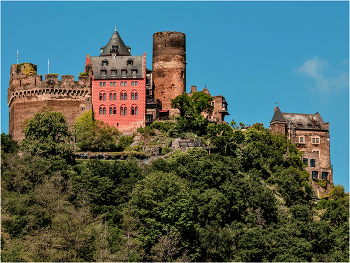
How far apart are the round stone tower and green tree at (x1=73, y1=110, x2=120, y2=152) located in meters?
12.0

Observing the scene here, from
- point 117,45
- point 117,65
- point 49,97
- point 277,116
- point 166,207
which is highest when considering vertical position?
point 117,45

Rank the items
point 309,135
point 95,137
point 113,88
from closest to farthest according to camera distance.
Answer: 1. point 95,137
2. point 113,88
3. point 309,135

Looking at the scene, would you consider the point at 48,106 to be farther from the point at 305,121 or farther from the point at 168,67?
the point at 305,121

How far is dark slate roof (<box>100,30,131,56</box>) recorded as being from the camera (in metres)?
93.4

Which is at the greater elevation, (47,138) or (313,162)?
(47,138)

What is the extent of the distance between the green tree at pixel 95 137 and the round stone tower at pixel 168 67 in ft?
39.3

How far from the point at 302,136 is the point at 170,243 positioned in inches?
1443

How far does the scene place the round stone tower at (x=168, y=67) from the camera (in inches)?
3679

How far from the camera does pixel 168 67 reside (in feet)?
307

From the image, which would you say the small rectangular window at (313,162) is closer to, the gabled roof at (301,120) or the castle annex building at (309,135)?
the castle annex building at (309,135)

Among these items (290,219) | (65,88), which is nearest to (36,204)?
(290,219)

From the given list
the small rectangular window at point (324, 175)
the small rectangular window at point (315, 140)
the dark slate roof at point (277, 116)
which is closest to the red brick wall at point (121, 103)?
the dark slate roof at point (277, 116)

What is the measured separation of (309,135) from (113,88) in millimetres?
26914

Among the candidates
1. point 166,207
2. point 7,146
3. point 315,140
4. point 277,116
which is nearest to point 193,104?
point 277,116
